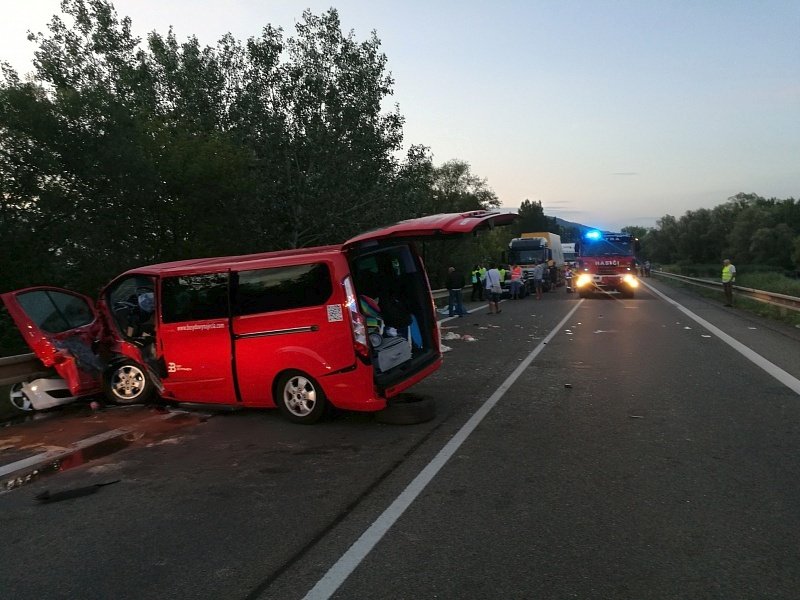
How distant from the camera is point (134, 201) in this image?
18453 millimetres

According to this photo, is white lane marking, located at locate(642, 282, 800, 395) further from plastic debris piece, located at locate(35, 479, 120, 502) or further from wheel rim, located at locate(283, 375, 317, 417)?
plastic debris piece, located at locate(35, 479, 120, 502)

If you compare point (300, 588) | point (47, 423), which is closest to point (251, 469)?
point (300, 588)

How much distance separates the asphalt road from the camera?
11.1 feet

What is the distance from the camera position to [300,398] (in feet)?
22.4

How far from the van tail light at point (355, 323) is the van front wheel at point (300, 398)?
70cm

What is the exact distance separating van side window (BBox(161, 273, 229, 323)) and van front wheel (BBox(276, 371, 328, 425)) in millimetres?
1039

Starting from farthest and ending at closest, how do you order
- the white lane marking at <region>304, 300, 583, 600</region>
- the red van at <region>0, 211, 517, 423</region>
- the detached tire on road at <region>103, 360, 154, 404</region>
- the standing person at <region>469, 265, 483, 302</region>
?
the standing person at <region>469, 265, 483, 302</region> → the detached tire on road at <region>103, 360, 154, 404</region> → the red van at <region>0, 211, 517, 423</region> → the white lane marking at <region>304, 300, 583, 600</region>

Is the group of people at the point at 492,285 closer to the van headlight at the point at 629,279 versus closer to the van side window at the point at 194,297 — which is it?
the van headlight at the point at 629,279

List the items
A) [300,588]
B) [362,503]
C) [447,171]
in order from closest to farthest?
[300,588] < [362,503] < [447,171]

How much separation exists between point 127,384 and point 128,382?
0.03m

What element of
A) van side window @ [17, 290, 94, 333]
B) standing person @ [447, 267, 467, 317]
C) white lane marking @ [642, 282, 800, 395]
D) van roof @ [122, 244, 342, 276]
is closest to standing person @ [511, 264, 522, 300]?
standing person @ [447, 267, 467, 317]

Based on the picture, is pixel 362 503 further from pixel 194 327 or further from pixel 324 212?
pixel 324 212

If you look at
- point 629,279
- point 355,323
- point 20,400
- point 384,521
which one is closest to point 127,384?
point 20,400

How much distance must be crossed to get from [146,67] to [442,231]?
3089cm
